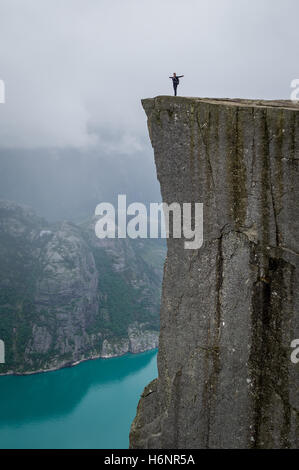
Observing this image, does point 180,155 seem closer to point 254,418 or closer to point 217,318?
point 217,318

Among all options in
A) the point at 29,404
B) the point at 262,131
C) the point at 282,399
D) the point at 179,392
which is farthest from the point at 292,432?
the point at 29,404

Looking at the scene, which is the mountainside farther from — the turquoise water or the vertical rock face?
the vertical rock face

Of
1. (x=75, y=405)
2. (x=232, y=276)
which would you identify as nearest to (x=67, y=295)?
(x=75, y=405)

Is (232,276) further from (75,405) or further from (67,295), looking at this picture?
(67,295)

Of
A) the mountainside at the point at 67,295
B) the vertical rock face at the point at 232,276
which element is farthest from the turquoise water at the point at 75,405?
the vertical rock face at the point at 232,276

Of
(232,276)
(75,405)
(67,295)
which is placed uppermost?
(232,276)

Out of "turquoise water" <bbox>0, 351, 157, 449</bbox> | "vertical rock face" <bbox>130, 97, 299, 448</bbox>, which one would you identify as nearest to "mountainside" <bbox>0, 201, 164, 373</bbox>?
"turquoise water" <bbox>0, 351, 157, 449</bbox>
